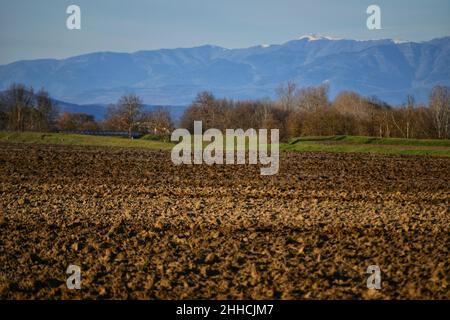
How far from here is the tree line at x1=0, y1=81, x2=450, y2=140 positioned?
62.1 m

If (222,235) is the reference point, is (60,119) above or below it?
above

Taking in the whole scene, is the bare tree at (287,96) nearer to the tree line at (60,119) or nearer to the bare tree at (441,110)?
the tree line at (60,119)

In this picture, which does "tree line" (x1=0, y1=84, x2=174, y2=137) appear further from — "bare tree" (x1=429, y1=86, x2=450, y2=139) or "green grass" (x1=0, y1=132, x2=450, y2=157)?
"bare tree" (x1=429, y1=86, x2=450, y2=139)

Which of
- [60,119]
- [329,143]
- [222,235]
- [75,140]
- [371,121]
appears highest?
[60,119]

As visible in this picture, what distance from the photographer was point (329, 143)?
156ft

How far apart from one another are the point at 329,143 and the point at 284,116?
148ft

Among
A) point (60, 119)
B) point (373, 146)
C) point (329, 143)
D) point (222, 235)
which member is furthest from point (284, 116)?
point (222, 235)

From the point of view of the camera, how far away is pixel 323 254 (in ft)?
39.5

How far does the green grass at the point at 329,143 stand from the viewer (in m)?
42.0

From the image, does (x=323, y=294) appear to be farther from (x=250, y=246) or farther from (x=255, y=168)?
(x=255, y=168)

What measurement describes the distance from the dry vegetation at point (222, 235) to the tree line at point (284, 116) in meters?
38.0

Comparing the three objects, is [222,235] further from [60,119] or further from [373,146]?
[60,119]

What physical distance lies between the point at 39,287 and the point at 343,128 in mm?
54875

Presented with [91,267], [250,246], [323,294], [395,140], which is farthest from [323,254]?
[395,140]
